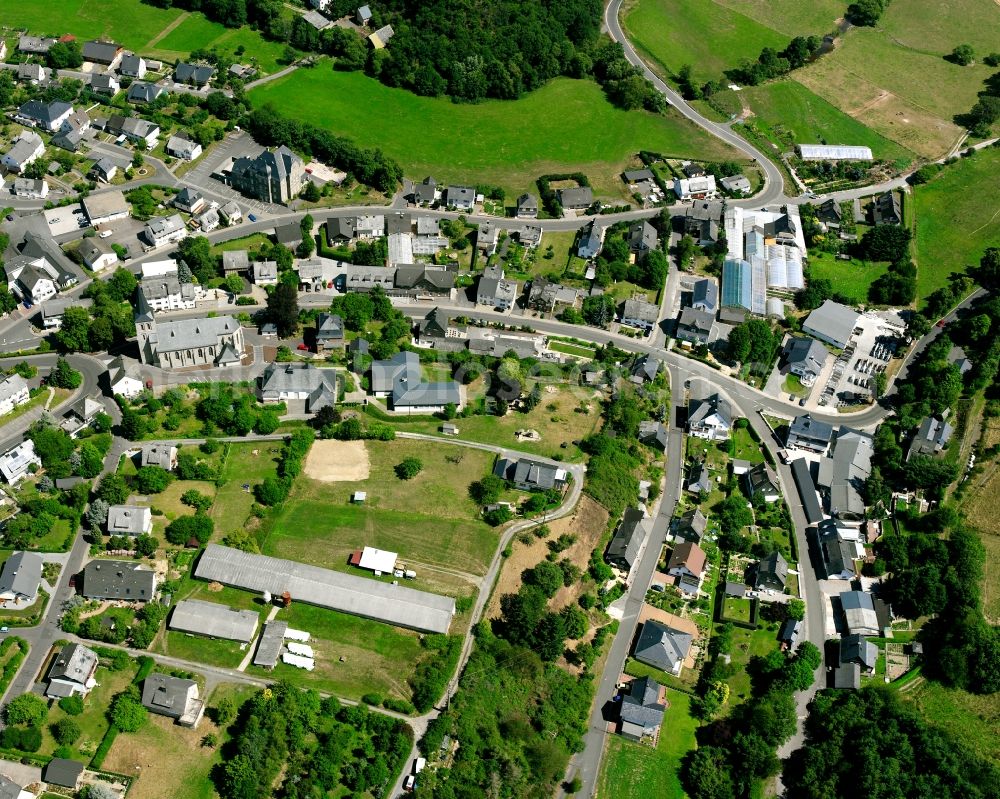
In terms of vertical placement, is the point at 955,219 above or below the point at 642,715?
above

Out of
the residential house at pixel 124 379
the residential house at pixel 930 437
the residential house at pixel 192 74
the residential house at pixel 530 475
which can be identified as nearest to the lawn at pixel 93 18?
the residential house at pixel 192 74

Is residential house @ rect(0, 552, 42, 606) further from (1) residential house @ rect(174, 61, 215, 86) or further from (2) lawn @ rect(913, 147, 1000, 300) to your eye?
(2) lawn @ rect(913, 147, 1000, 300)

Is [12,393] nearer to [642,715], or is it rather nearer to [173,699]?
[173,699]

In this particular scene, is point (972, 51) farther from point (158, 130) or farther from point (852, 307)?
point (158, 130)

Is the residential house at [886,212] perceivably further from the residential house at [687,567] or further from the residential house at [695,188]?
the residential house at [687,567]

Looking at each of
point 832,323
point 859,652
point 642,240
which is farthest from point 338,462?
point 832,323
